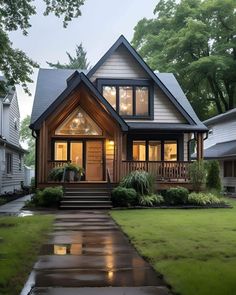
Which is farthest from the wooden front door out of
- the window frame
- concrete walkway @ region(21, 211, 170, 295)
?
concrete walkway @ region(21, 211, 170, 295)

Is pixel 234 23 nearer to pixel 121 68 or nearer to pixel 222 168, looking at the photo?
pixel 222 168

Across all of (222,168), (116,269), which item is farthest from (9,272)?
(222,168)

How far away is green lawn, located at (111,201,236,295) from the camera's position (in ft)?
20.7

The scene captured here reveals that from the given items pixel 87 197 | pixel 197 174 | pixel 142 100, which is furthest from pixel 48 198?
pixel 142 100

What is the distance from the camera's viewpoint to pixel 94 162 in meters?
24.9

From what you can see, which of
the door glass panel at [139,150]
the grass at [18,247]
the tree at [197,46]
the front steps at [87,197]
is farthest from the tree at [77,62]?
the grass at [18,247]

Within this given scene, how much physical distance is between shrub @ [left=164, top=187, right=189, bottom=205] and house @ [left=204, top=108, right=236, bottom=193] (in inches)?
401

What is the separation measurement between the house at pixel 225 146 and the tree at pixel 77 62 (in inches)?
1015

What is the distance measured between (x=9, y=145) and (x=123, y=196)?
11713 millimetres

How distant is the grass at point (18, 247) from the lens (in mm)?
6445

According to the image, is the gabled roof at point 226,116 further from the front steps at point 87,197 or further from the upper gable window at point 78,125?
the front steps at point 87,197

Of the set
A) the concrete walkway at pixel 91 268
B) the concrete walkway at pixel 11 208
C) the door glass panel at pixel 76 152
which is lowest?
the concrete walkway at pixel 11 208

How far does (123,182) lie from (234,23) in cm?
2888

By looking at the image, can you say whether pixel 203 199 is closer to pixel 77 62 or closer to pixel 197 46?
pixel 197 46
